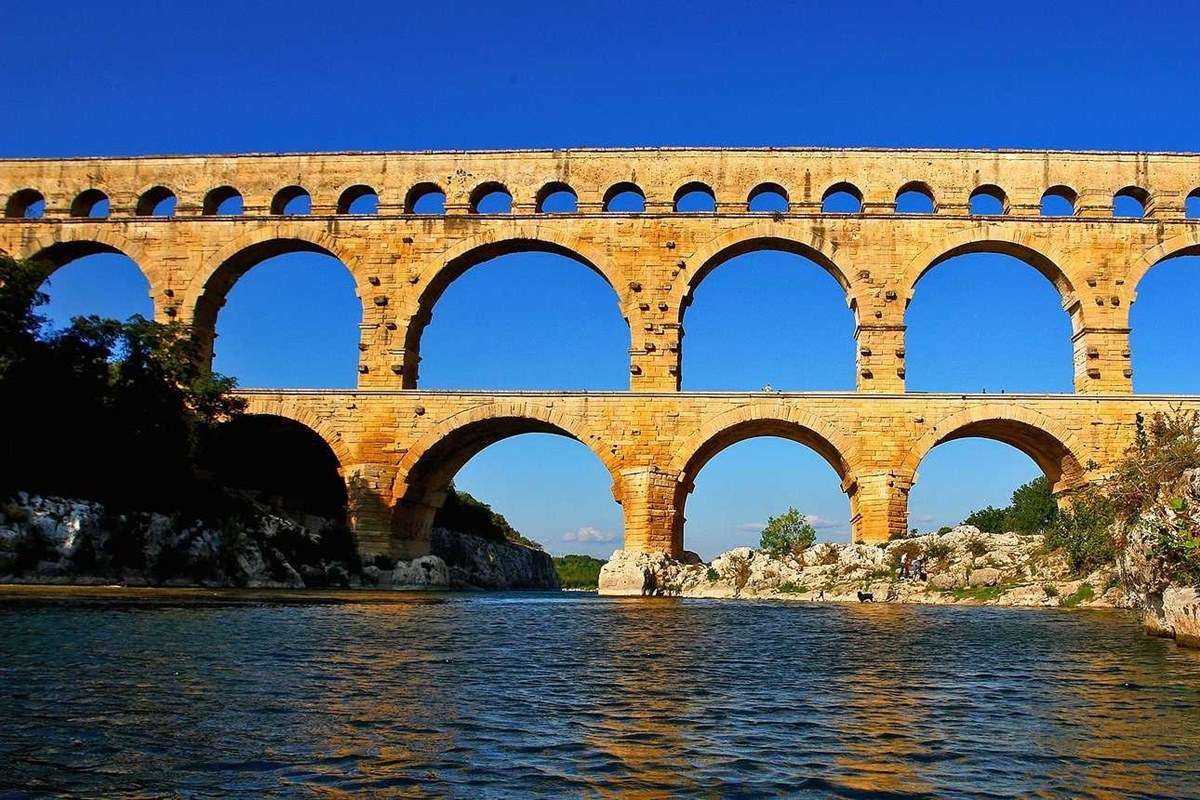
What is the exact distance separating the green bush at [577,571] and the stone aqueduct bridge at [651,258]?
2293 inches

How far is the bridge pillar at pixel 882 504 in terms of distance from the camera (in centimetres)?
2580

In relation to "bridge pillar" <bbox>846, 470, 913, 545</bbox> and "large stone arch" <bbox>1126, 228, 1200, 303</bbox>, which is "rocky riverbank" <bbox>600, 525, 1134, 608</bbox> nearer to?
"bridge pillar" <bbox>846, 470, 913, 545</bbox>

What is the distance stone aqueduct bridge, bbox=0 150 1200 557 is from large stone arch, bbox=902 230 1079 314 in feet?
0.19

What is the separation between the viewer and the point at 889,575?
23453 mm

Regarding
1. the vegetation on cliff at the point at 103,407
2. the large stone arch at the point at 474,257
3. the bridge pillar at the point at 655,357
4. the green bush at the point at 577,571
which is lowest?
the green bush at the point at 577,571

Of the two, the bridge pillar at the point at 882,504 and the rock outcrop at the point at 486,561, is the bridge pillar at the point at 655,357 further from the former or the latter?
the rock outcrop at the point at 486,561

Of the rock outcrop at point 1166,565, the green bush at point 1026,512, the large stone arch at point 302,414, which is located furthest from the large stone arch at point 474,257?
the green bush at point 1026,512

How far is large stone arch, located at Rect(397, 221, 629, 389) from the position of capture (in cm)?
2886

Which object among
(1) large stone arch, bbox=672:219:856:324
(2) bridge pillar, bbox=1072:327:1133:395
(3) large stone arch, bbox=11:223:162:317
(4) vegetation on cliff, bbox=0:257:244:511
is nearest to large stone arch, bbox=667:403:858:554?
(1) large stone arch, bbox=672:219:856:324

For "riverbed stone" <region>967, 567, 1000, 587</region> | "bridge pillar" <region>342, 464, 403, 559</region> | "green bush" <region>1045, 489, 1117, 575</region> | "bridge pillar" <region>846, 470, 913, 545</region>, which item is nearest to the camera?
"green bush" <region>1045, 489, 1117, 575</region>

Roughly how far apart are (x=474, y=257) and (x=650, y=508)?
31.6ft

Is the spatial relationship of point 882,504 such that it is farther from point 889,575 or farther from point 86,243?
point 86,243

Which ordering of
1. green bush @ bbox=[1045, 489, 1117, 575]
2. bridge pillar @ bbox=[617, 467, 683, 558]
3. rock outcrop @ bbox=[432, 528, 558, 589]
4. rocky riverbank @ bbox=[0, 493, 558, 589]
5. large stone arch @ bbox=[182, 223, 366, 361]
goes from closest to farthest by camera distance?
green bush @ bbox=[1045, 489, 1117, 575] < rocky riverbank @ bbox=[0, 493, 558, 589] < bridge pillar @ bbox=[617, 467, 683, 558] < large stone arch @ bbox=[182, 223, 366, 361] < rock outcrop @ bbox=[432, 528, 558, 589]

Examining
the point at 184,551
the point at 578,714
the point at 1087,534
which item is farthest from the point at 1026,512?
the point at 578,714
